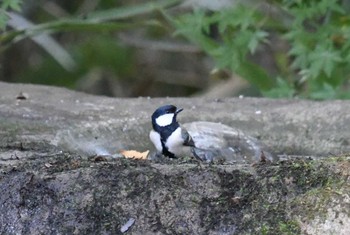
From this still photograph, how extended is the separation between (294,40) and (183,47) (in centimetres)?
278

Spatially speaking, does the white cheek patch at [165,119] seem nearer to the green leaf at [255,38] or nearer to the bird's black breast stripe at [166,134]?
the bird's black breast stripe at [166,134]

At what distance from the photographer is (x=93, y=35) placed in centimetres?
945

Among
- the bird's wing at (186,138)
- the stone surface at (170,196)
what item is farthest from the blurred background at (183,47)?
the stone surface at (170,196)

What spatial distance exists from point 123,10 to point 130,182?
3.94 m

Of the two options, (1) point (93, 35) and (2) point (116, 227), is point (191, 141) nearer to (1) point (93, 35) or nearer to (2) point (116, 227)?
(2) point (116, 227)

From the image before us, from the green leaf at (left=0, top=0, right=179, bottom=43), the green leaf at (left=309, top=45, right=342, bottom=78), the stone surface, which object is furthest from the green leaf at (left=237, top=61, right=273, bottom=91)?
the stone surface

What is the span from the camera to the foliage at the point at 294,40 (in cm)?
611

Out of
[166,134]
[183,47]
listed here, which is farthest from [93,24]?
[166,134]

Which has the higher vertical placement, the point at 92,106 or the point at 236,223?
the point at 236,223

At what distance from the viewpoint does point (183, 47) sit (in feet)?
29.5

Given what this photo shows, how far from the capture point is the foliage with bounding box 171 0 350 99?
241 inches

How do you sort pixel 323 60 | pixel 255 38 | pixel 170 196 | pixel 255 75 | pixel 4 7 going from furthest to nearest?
pixel 255 75 < pixel 255 38 < pixel 323 60 < pixel 4 7 < pixel 170 196

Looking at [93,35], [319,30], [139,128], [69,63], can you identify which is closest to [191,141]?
[139,128]

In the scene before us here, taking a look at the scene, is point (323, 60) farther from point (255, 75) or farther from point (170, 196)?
point (170, 196)
